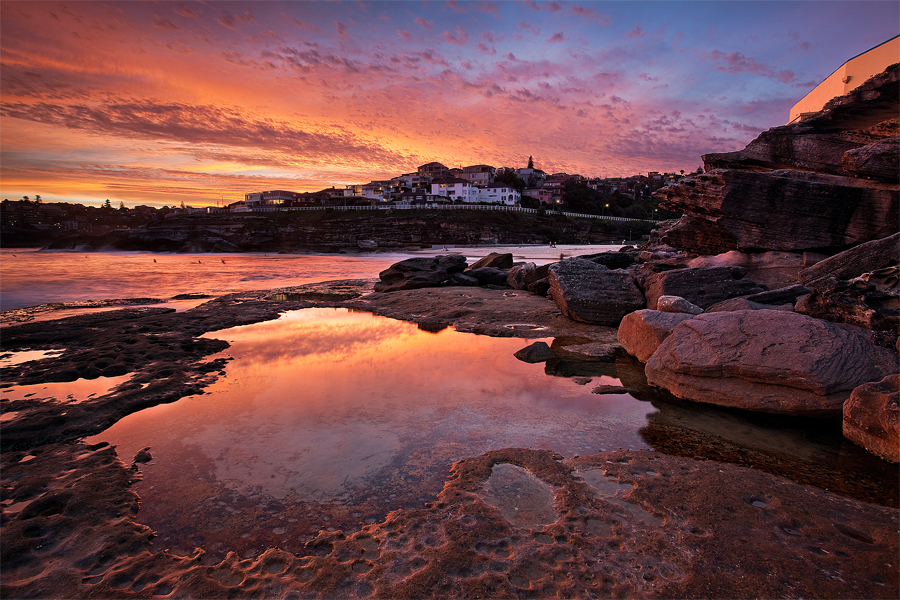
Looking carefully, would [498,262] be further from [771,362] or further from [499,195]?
[499,195]

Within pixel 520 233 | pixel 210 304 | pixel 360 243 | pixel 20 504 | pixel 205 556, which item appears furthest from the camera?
pixel 520 233

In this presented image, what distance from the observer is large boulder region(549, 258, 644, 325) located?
419 inches

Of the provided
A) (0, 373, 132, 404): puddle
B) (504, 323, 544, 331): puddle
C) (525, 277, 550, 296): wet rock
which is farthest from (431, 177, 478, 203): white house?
(0, 373, 132, 404): puddle

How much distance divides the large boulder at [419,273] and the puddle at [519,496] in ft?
41.8

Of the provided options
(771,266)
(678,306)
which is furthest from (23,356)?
(771,266)

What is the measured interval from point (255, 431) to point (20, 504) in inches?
78.8

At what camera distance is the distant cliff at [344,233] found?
206 ft

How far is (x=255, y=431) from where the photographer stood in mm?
5055

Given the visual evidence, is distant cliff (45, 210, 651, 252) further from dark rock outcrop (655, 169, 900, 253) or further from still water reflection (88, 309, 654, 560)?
still water reflection (88, 309, 654, 560)

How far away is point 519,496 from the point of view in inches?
148

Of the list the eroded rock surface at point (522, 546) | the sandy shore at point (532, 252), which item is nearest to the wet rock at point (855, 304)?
the eroded rock surface at point (522, 546)

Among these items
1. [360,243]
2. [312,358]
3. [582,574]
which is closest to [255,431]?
[312,358]

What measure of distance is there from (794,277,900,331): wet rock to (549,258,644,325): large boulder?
4041mm

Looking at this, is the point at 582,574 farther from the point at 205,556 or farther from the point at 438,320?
the point at 438,320
